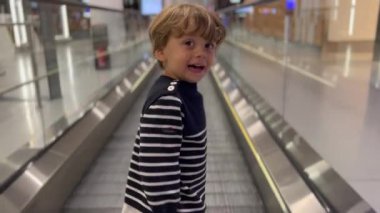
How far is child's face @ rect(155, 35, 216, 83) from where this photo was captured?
4.61 feet

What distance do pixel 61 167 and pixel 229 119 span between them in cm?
295

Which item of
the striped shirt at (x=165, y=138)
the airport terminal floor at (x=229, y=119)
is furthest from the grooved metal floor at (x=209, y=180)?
the striped shirt at (x=165, y=138)

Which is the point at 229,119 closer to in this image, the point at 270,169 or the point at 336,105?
the point at 336,105

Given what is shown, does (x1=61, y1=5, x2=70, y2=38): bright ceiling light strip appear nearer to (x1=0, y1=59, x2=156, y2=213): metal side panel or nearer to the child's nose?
(x1=0, y1=59, x2=156, y2=213): metal side panel

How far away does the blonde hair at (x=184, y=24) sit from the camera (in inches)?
54.2

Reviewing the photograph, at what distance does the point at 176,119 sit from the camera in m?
1.34

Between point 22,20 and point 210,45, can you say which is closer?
point 210,45

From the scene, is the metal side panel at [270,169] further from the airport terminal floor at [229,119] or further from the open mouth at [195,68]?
the open mouth at [195,68]

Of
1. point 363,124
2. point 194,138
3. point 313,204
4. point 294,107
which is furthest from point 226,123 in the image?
point 194,138

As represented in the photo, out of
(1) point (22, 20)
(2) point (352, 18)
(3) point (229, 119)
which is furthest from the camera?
(3) point (229, 119)

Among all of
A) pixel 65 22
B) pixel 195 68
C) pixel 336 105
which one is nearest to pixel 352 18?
pixel 336 105

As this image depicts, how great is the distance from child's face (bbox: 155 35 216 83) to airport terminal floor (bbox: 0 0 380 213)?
1115mm

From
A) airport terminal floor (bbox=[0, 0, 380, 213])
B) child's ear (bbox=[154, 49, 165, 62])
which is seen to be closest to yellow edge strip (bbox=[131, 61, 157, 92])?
airport terminal floor (bbox=[0, 0, 380, 213])

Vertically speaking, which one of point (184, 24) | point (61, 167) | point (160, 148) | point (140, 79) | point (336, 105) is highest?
point (184, 24)
